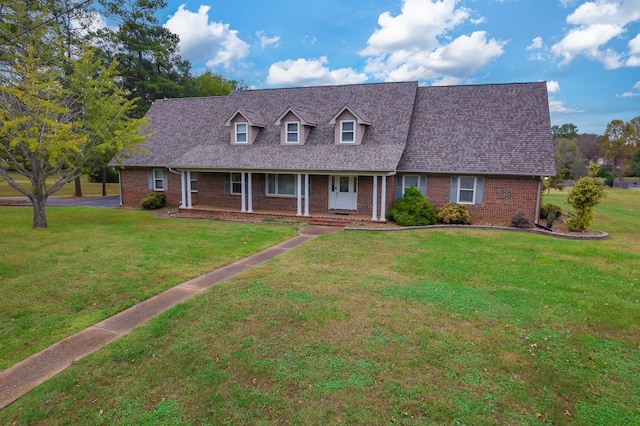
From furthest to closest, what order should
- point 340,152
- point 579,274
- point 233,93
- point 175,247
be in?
point 233,93
point 340,152
point 175,247
point 579,274

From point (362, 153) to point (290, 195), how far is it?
182 inches

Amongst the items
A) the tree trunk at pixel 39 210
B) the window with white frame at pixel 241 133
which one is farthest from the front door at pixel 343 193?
the tree trunk at pixel 39 210

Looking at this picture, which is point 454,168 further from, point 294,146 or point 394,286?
point 394,286

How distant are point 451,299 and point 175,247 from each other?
8731 millimetres

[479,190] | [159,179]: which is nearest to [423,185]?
[479,190]

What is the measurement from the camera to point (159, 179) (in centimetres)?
2391

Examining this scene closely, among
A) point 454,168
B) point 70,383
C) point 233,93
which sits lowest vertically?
point 70,383

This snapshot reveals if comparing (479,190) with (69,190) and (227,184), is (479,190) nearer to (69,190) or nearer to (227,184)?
(227,184)

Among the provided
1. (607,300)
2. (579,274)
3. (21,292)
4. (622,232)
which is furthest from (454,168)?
(21,292)

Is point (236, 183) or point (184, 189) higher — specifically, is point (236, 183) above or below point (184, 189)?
above

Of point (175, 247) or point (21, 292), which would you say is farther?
point (175, 247)

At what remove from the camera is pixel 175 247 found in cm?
1238

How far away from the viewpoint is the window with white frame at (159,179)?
77.8 ft

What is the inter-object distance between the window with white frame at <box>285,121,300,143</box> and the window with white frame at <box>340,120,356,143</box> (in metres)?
2.45
